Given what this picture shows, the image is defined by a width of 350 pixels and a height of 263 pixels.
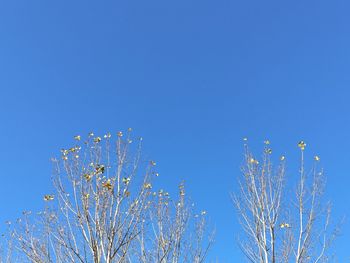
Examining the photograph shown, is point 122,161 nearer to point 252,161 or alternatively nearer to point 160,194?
point 160,194

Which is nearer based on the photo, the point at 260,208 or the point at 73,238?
the point at 73,238

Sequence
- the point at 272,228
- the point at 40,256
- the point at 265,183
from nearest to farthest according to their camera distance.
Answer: the point at 40,256, the point at 272,228, the point at 265,183

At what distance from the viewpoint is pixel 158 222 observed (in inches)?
359

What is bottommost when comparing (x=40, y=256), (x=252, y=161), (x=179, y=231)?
(x=40, y=256)

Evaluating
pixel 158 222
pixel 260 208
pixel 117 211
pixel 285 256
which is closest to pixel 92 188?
pixel 117 211

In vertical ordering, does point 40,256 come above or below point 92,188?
below

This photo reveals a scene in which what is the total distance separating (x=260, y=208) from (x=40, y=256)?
438 centimetres

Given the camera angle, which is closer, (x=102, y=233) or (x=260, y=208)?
(x=102, y=233)

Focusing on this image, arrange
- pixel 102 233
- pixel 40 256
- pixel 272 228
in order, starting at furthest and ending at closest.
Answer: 1. pixel 272 228
2. pixel 40 256
3. pixel 102 233

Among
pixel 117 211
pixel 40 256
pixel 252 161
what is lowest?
pixel 40 256

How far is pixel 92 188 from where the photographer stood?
6.86 metres

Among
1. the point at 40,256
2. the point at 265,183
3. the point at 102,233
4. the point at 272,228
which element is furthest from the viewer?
the point at 265,183

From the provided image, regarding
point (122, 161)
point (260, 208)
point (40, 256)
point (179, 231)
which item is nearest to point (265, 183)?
point (260, 208)

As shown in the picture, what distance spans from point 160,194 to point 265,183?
88.9 inches
